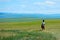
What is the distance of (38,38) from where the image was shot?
58.0 feet

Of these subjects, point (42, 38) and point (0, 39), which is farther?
point (42, 38)

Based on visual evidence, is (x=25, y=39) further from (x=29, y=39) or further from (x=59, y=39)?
(x=59, y=39)

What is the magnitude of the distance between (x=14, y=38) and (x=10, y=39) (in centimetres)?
47

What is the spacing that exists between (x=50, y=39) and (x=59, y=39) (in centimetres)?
79

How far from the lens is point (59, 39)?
17.8m

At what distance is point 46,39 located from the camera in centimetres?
1748

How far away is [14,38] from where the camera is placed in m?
17.1

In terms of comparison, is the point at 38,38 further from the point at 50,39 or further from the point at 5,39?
the point at 5,39

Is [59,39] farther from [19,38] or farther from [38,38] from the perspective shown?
[19,38]

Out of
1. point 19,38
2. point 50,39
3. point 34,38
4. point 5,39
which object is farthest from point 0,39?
point 50,39

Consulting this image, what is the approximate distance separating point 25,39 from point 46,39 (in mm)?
1716

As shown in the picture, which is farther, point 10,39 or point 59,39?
point 59,39

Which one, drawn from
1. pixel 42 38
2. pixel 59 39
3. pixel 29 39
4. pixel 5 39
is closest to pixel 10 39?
pixel 5 39

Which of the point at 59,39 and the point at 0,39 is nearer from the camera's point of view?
the point at 0,39
